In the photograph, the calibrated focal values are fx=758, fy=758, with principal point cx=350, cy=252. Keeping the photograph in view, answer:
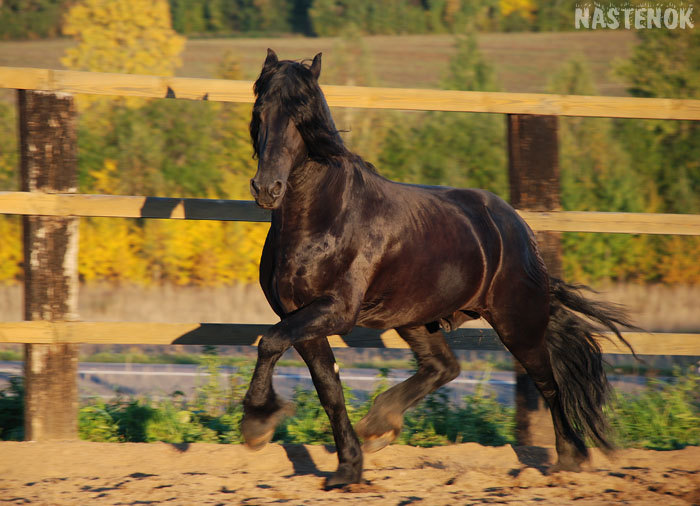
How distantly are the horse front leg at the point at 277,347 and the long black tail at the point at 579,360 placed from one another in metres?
1.45

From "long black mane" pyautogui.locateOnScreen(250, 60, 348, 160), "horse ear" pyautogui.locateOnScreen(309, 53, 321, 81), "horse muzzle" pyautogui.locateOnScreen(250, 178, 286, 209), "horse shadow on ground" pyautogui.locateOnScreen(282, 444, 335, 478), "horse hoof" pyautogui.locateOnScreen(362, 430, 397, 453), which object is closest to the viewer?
"horse muzzle" pyautogui.locateOnScreen(250, 178, 286, 209)

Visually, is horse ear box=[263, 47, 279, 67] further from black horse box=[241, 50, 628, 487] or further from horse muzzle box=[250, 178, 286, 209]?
horse muzzle box=[250, 178, 286, 209]

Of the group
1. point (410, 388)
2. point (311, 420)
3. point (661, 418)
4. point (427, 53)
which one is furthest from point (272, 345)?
point (427, 53)

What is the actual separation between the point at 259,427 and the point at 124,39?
20.1 meters

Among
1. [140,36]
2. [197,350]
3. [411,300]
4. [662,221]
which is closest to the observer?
[411,300]

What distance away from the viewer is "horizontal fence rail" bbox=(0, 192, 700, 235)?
413cm

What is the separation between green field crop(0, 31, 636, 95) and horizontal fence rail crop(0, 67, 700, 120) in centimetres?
2422

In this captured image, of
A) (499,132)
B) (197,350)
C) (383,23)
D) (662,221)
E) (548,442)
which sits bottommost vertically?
(197,350)

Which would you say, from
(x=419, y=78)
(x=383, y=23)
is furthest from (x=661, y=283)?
(x=383, y=23)

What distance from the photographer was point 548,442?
4.61m

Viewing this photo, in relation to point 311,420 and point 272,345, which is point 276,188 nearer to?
point 272,345

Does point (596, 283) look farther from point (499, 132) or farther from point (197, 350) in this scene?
point (197, 350)

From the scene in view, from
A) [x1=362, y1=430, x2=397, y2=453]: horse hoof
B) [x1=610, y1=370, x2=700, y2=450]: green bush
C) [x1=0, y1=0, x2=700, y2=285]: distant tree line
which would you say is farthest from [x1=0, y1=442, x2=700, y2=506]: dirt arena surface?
[x1=0, y1=0, x2=700, y2=285]: distant tree line

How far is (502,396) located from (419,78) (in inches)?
1035
